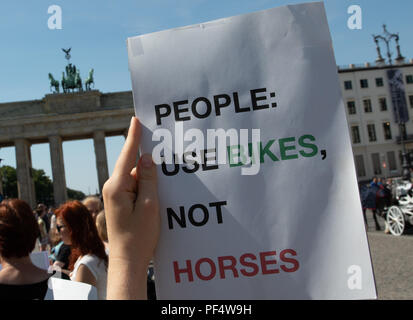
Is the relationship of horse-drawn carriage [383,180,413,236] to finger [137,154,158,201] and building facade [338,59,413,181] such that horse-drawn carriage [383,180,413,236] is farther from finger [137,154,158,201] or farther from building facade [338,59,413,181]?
building facade [338,59,413,181]

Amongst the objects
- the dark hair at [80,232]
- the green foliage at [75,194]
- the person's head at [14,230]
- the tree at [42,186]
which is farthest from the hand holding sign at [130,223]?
the green foliage at [75,194]

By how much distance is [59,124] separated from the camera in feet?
148

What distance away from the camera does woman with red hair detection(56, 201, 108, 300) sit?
3.37 m

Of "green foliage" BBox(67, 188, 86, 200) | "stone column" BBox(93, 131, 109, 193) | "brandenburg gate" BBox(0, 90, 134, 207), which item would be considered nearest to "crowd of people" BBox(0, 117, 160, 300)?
"stone column" BBox(93, 131, 109, 193)

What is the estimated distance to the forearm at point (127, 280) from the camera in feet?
4.25

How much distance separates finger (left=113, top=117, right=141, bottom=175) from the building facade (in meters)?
54.1

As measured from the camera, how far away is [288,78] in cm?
135

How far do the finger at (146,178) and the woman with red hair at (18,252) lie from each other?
1.60m

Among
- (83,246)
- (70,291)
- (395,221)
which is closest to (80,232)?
(83,246)

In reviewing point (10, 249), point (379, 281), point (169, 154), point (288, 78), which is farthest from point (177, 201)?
point (379, 281)

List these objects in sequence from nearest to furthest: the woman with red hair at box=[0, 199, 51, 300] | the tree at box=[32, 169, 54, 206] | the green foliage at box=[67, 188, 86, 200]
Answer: the woman with red hair at box=[0, 199, 51, 300], the tree at box=[32, 169, 54, 206], the green foliage at box=[67, 188, 86, 200]

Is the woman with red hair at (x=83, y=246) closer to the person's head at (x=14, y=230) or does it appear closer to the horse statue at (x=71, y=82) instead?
the person's head at (x=14, y=230)
